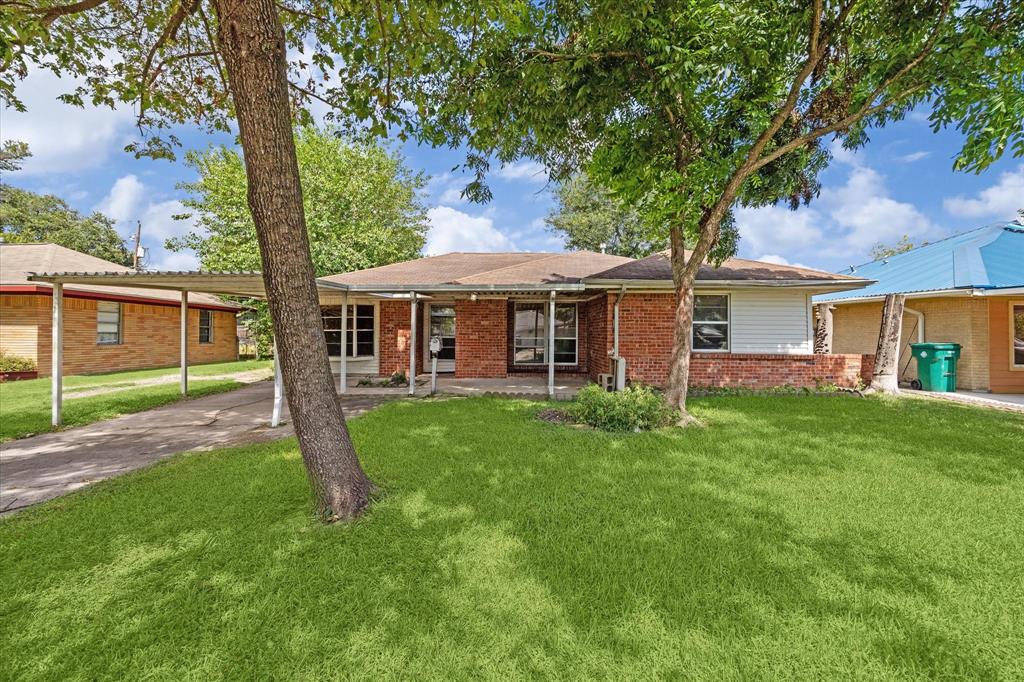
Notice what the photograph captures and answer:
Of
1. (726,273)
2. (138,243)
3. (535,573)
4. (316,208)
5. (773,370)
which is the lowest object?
(535,573)

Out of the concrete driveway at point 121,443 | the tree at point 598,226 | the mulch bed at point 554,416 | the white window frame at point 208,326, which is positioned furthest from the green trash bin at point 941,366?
the white window frame at point 208,326

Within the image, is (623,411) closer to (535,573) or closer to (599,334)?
(535,573)

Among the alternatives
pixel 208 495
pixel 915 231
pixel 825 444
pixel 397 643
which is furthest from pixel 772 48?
pixel 915 231

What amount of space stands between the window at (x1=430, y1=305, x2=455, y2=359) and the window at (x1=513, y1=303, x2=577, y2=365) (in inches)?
79.3

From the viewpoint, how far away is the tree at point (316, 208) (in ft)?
58.6

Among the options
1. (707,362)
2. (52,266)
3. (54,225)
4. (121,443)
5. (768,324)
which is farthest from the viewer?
(54,225)

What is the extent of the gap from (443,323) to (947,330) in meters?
13.9

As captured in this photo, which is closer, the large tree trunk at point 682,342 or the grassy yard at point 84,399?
the large tree trunk at point 682,342

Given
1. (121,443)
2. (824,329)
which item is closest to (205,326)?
(121,443)

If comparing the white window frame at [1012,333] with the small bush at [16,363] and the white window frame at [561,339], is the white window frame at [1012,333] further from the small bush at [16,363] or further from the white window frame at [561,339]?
the small bush at [16,363]

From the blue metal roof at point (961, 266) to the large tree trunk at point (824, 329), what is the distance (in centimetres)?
89

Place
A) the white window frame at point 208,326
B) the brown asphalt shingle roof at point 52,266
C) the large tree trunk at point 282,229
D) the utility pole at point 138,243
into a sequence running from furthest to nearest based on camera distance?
1. the utility pole at point 138,243
2. the white window frame at point 208,326
3. the brown asphalt shingle roof at point 52,266
4. the large tree trunk at point 282,229

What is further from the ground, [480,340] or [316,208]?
[316,208]

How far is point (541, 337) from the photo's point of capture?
13.7 metres
